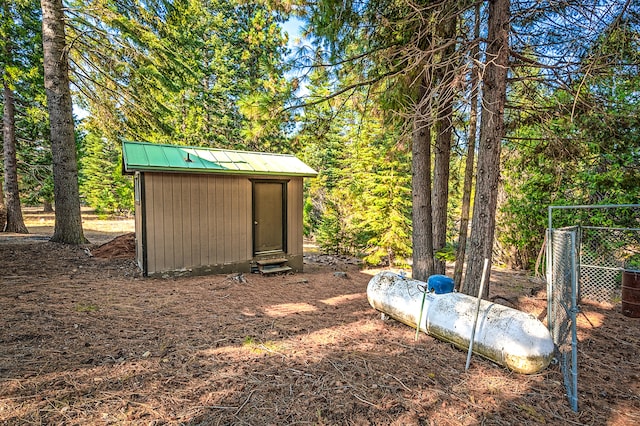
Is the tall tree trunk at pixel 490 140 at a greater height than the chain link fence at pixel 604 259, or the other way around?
the tall tree trunk at pixel 490 140

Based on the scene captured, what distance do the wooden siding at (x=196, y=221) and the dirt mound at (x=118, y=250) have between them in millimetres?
1445

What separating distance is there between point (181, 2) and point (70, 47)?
9.46 ft

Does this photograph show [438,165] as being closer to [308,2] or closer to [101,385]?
[308,2]

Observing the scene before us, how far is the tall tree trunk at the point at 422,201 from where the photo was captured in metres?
5.34

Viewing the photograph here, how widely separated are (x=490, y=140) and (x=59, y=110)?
30.1 ft

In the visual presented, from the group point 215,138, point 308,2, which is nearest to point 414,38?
point 308,2

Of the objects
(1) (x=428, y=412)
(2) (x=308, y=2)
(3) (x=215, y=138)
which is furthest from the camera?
(3) (x=215, y=138)

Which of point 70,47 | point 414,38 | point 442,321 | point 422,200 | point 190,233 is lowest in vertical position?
point 442,321

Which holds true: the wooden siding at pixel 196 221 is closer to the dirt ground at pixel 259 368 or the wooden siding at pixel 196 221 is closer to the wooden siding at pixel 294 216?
the wooden siding at pixel 294 216

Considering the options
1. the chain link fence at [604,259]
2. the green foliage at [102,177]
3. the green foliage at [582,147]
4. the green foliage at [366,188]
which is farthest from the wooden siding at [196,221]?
the green foliage at [102,177]

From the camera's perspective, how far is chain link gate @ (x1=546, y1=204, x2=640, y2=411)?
134 inches

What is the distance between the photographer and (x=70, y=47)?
742cm

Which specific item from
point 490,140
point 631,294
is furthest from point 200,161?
point 631,294

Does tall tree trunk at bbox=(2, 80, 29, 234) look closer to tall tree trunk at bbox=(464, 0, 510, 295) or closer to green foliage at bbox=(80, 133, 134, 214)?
green foliage at bbox=(80, 133, 134, 214)
